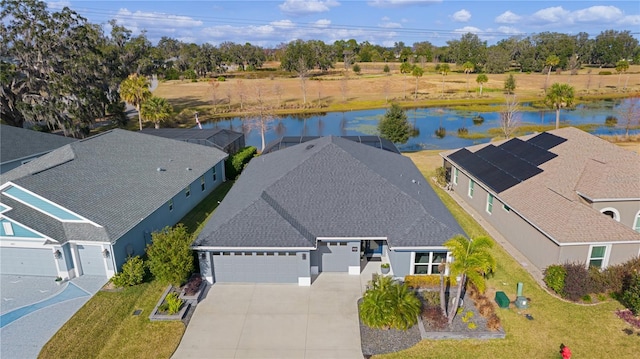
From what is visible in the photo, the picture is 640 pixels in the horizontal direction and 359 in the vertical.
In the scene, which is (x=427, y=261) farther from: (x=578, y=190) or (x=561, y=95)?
(x=561, y=95)

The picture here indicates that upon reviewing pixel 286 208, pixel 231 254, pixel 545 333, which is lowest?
pixel 545 333

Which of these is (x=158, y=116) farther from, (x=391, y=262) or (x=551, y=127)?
(x=551, y=127)

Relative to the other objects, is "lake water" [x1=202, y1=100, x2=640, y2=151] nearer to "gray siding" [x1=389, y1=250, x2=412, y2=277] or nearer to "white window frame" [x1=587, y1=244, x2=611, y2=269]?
"white window frame" [x1=587, y1=244, x2=611, y2=269]

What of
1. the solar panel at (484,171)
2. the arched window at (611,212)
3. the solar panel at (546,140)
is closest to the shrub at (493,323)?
→ the arched window at (611,212)

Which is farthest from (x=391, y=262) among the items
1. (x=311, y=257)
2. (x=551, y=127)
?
(x=551, y=127)

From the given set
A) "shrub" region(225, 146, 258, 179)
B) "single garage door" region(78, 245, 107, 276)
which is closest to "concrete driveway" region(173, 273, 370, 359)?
"single garage door" region(78, 245, 107, 276)

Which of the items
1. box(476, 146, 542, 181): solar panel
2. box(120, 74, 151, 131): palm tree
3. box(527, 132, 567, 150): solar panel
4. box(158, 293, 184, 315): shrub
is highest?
box(120, 74, 151, 131): palm tree
